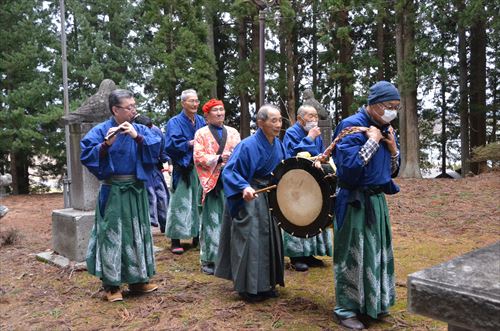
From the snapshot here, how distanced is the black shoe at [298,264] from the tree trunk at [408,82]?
1103 centimetres

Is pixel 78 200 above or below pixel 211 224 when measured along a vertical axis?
above

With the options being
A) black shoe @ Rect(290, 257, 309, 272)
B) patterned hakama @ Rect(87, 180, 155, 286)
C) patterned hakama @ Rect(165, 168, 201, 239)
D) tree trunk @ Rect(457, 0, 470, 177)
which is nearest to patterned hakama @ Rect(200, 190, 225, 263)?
patterned hakama @ Rect(165, 168, 201, 239)

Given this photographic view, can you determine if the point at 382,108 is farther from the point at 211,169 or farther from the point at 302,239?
the point at 211,169

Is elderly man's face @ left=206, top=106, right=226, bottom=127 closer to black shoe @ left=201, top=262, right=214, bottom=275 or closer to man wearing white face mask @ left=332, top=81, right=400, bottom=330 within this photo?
black shoe @ left=201, top=262, right=214, bottom=275

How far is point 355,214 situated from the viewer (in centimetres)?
373

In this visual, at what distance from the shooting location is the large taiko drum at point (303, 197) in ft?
12.7

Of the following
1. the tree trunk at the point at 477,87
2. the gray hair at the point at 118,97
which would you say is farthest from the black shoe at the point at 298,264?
the tree trunk at the point at 477,87

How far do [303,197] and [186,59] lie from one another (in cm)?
1255

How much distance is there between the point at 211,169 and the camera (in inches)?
218

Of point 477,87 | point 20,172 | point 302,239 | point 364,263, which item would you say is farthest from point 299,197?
point 20,172

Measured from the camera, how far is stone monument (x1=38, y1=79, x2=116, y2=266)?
601 centimetres

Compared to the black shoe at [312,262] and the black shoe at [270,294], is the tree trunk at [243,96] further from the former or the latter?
the black shoe at [270,294]

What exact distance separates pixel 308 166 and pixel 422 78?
1276 cm

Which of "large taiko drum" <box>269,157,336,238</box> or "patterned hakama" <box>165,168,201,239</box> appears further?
"patterned hakama" <box>165,168,201,239</box>
